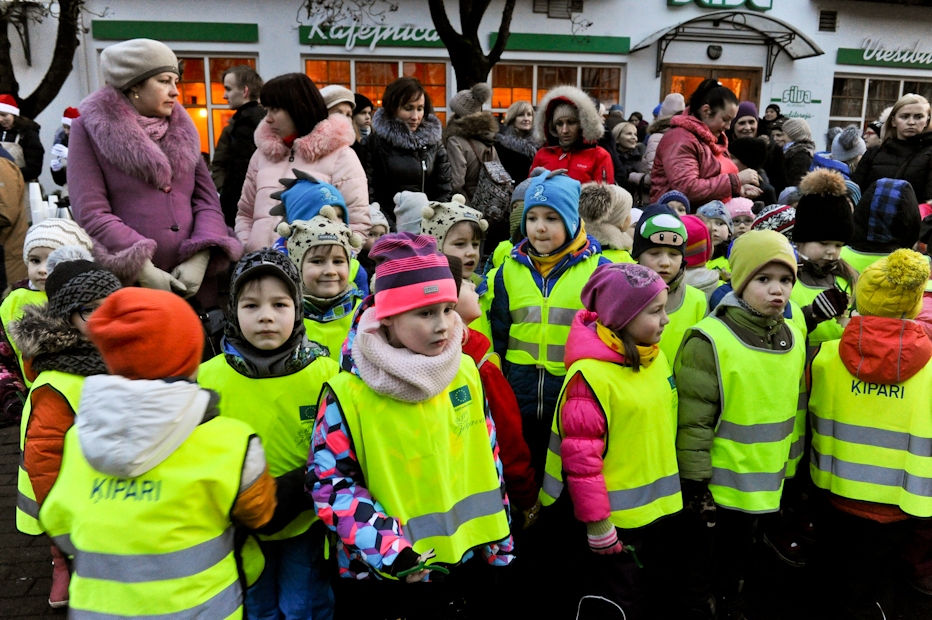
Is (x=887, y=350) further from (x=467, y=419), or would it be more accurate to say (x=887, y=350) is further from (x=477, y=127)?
(x=477, y=127)

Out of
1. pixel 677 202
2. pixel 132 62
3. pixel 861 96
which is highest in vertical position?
pixel 861 96

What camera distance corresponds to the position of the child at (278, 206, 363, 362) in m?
3.10

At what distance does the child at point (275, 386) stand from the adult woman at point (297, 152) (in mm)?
1579

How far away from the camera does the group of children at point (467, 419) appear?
184 centimetres

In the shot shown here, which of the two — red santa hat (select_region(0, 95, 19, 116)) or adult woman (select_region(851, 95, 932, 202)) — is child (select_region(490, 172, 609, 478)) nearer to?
adult woman (select_region(851, 95, 932, 202))

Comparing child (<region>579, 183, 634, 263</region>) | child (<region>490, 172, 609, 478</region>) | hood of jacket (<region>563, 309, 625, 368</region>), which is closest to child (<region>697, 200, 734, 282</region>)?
child (<region>579, 183, 634, 263</region>)

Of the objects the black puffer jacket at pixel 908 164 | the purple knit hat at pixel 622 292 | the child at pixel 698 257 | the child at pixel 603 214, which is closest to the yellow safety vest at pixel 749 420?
the purple knit hat at pixel 622 292

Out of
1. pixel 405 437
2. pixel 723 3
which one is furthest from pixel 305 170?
pixel 723 3

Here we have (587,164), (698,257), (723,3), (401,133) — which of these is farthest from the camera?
(723,3)

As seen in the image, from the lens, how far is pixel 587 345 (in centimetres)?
266

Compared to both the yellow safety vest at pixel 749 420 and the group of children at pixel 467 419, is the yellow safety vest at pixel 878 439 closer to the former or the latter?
the group of children at pixel 467 419

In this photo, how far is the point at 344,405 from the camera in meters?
2.15

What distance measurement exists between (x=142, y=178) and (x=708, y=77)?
1411 centimetres

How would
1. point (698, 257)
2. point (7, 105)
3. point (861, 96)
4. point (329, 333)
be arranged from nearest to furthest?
point (329, 333)
point (698, 257)
point (7, 105)
point (861, 96)
